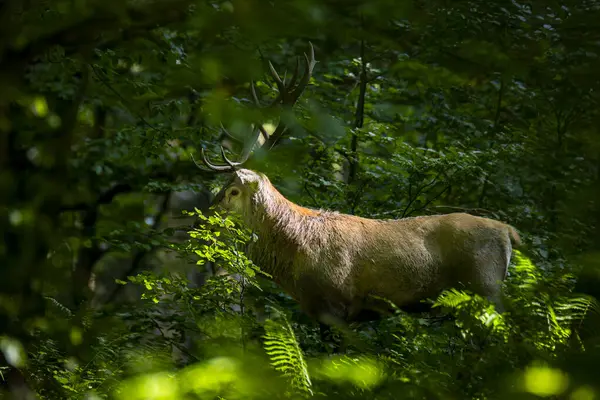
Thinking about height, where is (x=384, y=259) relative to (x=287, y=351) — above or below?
below

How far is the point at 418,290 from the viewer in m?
4.87

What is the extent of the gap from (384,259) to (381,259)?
0.07 ft

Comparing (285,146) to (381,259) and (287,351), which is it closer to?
(287,351)

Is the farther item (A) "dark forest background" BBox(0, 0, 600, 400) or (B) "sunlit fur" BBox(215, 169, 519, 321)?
(B) "sunlit fur" BBox(215, 169, 519, 321)

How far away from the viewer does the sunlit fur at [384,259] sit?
191 inches

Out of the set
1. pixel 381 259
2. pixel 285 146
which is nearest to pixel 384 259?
pixel 381 259

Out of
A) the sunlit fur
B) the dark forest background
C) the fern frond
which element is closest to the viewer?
the dark forest background

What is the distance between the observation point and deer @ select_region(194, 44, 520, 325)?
A: 4855 mm

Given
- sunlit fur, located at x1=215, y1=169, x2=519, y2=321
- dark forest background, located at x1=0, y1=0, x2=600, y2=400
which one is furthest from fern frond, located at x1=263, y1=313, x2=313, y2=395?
sunlit fur, located at x1=215, y1=169, x2=519, y2=321

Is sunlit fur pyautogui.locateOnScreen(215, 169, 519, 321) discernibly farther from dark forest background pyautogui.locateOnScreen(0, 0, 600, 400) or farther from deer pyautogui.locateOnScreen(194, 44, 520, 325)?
dark forest background pyautogui.locateOnScreen(0, 0, 600, 400)

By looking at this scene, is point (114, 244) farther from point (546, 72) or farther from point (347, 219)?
point (546, 72)

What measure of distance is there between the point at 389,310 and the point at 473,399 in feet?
11.7

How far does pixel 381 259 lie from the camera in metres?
4.88

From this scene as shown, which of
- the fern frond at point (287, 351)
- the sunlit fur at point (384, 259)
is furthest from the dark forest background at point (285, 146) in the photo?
the sunlit fur at point (384, 259)
